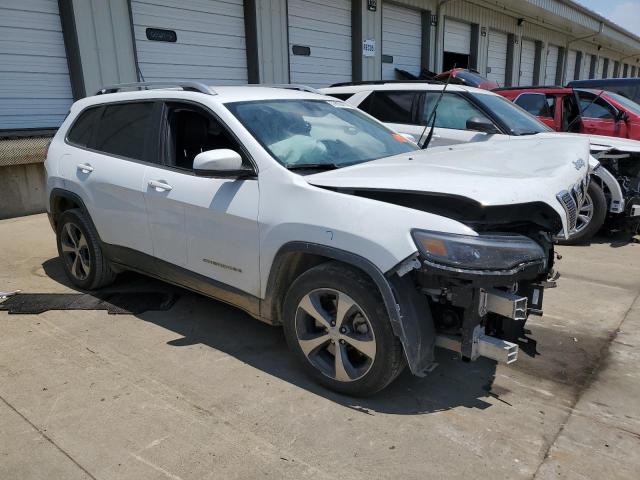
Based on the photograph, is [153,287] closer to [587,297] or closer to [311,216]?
[311,216]

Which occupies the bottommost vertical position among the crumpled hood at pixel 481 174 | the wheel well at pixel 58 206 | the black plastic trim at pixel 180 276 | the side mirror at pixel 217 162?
the black plastic trim at pixel 180 276

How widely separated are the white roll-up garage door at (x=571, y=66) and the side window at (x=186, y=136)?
29708mm

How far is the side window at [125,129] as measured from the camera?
13.1 feet

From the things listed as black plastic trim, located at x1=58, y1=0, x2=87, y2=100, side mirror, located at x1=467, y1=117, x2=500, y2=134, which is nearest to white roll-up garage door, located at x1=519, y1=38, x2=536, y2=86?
side mirror, located at x1=467, y1=117, x2=500, y2=134

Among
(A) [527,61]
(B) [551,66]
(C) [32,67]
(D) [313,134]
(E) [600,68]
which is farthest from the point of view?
(E) [600,68]

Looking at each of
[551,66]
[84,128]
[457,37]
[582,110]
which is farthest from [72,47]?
[551,66]

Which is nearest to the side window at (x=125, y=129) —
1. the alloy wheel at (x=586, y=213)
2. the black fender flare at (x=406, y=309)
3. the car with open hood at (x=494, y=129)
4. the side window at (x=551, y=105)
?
the black fender flare at (x=406, y=309)

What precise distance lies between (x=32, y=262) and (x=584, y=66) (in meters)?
33.4

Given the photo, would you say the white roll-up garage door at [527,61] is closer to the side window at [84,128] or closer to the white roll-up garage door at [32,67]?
the white roll-up garage door at [32,67]

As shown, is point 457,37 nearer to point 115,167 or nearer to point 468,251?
point 115,167

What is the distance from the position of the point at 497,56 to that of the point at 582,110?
47.4 feet

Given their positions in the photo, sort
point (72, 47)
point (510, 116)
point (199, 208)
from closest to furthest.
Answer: point (199, 208)
point (510, 116)
point (72, 47)

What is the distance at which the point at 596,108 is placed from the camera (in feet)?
29.7

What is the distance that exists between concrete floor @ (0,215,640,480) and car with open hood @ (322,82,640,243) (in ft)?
8.47
